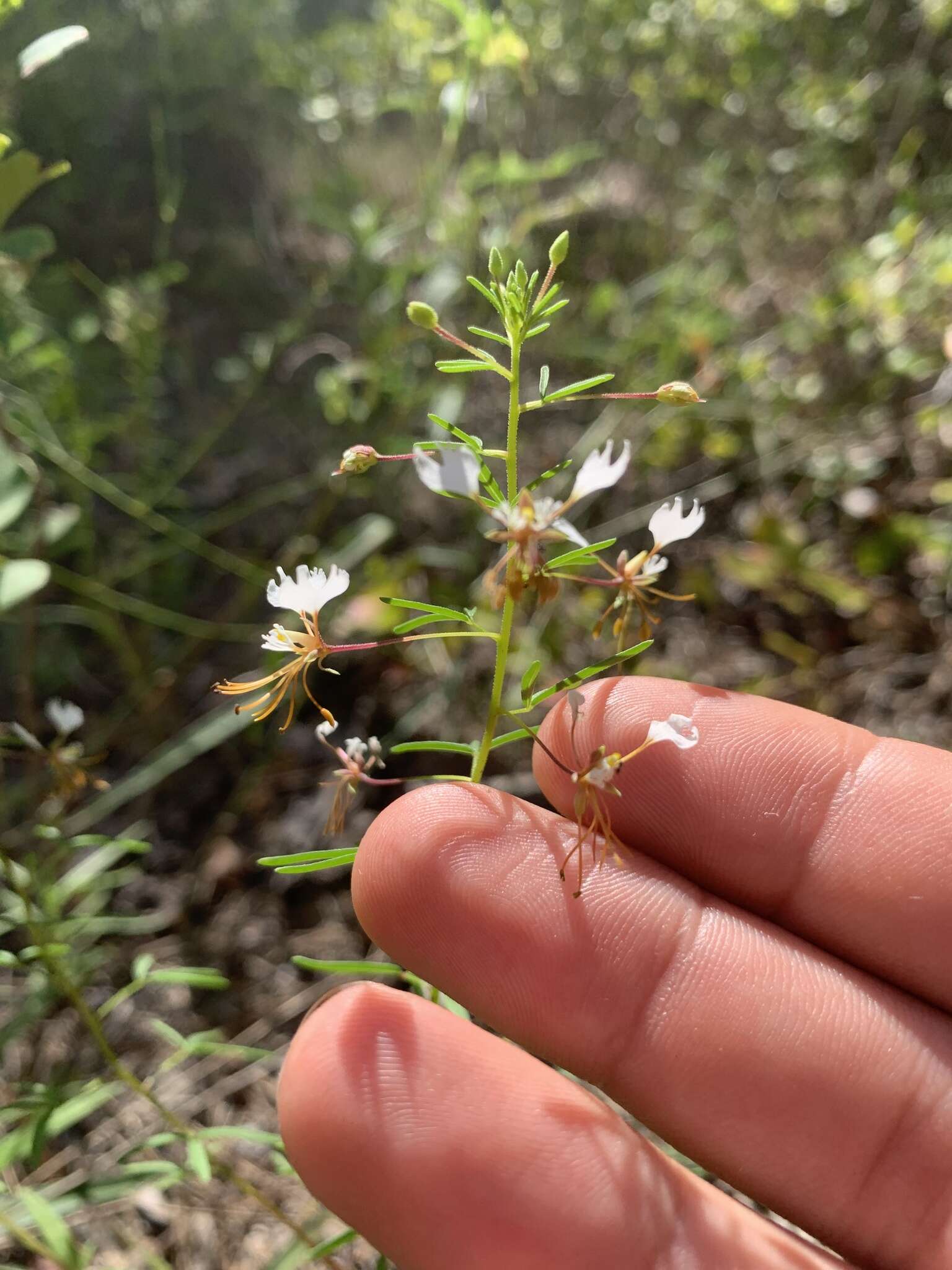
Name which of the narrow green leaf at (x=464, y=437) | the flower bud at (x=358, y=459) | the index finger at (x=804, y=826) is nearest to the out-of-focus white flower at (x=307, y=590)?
the flower bud at (x=358, y=459)

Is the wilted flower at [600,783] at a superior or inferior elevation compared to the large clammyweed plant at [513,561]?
inferior

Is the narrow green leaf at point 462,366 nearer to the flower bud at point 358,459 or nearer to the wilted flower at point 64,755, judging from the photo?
the flower bud at point 358,459

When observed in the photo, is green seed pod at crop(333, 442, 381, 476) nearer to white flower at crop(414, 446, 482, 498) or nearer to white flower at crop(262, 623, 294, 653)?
white flower at crop(414, 446, 482, 498)

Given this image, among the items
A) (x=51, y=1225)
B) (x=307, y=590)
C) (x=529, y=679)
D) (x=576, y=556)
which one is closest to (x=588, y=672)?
(x=529, y=679)

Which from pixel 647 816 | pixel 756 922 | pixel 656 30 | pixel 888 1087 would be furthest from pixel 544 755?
pixel 656 30

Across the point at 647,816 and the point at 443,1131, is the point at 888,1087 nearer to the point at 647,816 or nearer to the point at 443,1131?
the point at 647,816

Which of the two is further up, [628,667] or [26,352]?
[26,352]

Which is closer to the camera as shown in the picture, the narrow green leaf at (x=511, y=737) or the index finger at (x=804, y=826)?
the narrow green leaf at (x=511, y=737)
